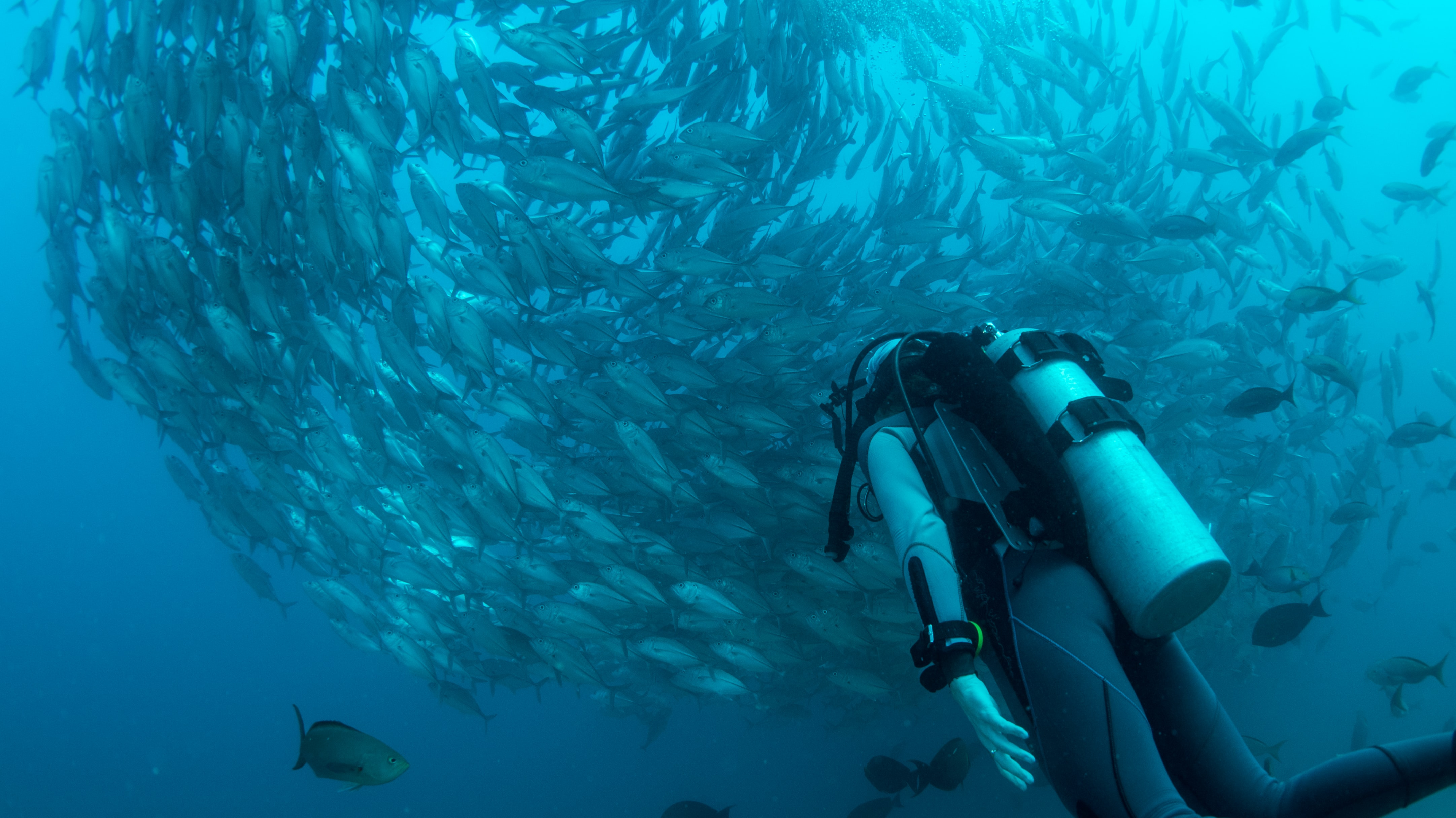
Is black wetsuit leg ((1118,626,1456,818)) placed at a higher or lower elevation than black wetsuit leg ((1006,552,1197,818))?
lower

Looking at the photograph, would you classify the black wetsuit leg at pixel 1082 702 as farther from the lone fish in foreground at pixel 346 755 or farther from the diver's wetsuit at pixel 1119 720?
the lone fish in foreground at pixel 346 755

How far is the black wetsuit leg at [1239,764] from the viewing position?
1.40 metres

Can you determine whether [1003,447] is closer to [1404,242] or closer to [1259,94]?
[1259,94]

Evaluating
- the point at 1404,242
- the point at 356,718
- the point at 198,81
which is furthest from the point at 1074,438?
the point at 1404,242

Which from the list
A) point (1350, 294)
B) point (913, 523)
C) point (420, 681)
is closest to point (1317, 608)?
point (1350, 294)

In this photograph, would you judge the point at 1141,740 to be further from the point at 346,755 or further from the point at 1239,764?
the point at 346,755

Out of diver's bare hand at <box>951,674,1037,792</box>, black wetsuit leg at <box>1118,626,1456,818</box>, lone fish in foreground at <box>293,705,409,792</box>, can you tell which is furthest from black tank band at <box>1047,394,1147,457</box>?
lone fish in foreground at <box>293,705,409,792</box>

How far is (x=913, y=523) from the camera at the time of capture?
6.66ft

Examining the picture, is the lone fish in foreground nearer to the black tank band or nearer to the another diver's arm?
the another diver's arm

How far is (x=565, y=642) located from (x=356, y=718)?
6107 centimetres

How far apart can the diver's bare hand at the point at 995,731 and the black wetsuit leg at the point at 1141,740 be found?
0.56 ft

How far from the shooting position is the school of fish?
4.78 metres

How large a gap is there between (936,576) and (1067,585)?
1.46 ft

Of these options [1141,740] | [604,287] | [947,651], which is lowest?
[1141,740]
